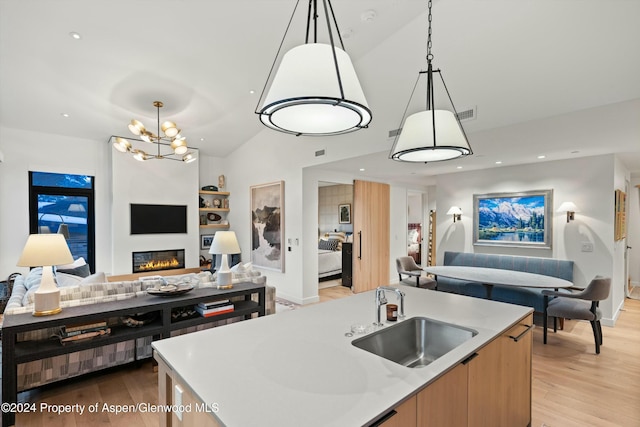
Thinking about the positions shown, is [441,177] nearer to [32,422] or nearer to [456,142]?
[456,142]

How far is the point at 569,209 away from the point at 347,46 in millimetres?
4021

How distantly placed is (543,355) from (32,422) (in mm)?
4642

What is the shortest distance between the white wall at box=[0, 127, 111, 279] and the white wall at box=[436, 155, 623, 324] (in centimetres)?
708

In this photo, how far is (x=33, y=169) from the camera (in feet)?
17.5

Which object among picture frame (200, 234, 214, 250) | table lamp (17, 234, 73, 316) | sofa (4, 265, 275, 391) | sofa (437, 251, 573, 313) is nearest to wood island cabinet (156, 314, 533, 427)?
table lamp (17, 234, 73, 316)

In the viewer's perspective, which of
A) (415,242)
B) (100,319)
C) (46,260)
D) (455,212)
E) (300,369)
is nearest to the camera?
(300,369)

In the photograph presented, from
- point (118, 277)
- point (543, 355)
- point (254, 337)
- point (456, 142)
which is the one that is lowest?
point (543, 355)

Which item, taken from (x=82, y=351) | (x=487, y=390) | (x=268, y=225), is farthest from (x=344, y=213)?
(x=487, y=390)

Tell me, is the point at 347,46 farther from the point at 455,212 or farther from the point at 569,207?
the point at 569,207

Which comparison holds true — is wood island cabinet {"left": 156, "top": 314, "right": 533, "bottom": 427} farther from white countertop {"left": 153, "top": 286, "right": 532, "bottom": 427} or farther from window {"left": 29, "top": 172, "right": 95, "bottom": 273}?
window {"left": 29, "top": 172, "right": 95, "bottom": 273}

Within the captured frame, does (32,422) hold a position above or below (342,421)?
below

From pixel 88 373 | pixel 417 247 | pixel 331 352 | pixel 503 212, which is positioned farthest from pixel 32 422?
pixel 417 247

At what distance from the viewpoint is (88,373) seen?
113 inches

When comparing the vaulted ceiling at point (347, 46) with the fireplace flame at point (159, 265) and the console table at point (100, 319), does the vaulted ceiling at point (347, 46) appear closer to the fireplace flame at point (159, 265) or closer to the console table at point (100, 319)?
the console table at point (100, 319)
